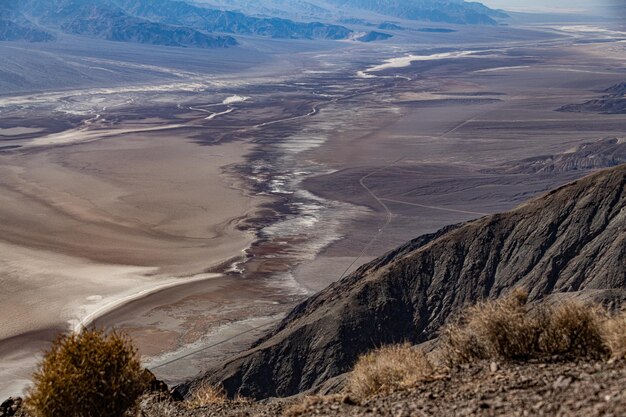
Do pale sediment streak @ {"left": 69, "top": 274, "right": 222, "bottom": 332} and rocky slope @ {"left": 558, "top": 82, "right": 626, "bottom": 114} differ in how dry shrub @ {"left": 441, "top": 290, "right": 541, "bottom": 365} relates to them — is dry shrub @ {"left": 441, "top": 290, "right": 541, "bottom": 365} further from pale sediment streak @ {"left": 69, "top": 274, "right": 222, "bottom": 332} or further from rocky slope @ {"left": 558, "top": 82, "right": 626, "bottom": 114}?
rocky slope @ {"left": 558, "top": 82, "right": 626, "bottom": 114}

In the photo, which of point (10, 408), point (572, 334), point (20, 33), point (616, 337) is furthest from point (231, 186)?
point (20, 33)

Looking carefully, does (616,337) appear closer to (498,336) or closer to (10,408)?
(498,336)

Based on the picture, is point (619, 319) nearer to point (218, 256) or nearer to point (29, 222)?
point (218, 256)

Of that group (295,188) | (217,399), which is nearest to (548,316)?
(217,399)

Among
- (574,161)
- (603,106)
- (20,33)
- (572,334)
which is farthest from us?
(20,33)

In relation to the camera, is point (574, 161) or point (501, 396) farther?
point (574, 161)

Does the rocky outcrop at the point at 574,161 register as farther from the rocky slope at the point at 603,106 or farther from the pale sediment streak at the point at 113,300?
the pale sediment streak at the point at 113,300

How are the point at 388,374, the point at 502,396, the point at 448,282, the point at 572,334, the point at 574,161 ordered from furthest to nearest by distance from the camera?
the point at 574,161 < the point at 448,282 < the point at 388,374 < the point at 572,334 < the point at 502,396

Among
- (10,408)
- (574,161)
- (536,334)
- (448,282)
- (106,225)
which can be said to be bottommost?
(106,225)
